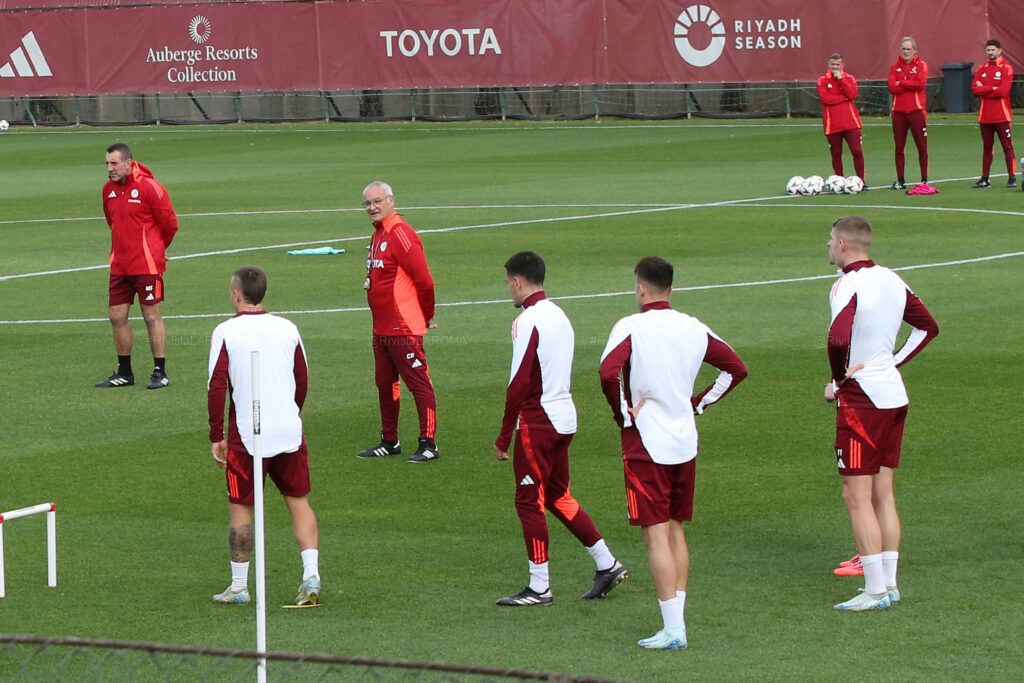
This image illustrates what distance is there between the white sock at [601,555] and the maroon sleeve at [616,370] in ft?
3.80

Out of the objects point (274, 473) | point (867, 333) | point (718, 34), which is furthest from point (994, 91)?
point (274, 473)

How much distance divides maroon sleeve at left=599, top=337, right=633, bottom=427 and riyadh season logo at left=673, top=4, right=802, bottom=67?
3787 centimetres

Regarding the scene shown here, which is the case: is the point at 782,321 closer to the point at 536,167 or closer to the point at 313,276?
the point at 313,276

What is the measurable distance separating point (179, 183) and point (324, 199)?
525cm

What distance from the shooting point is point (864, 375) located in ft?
31.6

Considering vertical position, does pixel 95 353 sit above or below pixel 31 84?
below

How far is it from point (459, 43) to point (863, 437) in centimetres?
4100

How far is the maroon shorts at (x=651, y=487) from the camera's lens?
29.4 feet

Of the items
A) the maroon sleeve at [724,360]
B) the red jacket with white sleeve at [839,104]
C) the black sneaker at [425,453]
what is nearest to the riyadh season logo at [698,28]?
the red jacket with white sleeve at [839,104]

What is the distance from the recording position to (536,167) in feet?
121

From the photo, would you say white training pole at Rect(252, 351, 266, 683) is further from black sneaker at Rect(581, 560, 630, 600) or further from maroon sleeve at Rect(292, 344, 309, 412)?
black sneaker at Rect(581, 560, 630, 600)

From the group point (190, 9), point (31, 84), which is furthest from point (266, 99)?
point (31, 84)

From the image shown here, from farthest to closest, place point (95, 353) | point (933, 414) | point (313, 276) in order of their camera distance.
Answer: point (313, 276), point (95, 353), point (933, 414)

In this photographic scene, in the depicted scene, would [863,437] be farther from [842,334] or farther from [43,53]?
[43,53]
